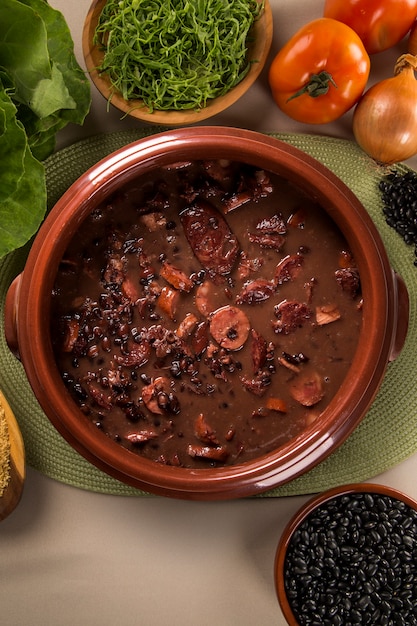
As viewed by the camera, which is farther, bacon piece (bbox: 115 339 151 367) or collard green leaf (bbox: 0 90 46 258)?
bacon piece (bbox: 115 339 151 367)

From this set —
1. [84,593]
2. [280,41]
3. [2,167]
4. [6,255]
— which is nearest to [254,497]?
[84,593]

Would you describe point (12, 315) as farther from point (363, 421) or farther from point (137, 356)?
point (363, 421)

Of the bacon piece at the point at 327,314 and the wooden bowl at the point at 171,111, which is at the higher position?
the wooden bowl at the point at 171,111

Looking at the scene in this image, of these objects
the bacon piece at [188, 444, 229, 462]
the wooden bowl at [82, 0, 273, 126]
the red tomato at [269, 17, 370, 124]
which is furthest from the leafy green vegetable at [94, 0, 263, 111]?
the bacon piece at [188, 444, 229, 462]

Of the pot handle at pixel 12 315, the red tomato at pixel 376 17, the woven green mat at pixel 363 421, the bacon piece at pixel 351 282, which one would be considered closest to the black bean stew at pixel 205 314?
the bacon piece at pixel 351 282

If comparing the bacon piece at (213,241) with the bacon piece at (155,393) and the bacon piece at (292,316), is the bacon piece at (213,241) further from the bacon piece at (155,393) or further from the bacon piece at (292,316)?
the bacon piece at (155,393)

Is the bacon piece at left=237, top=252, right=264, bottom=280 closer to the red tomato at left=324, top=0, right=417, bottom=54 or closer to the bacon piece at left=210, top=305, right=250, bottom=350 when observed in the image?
the bacon piece at left=210, top=305, right=250, bottom=350
